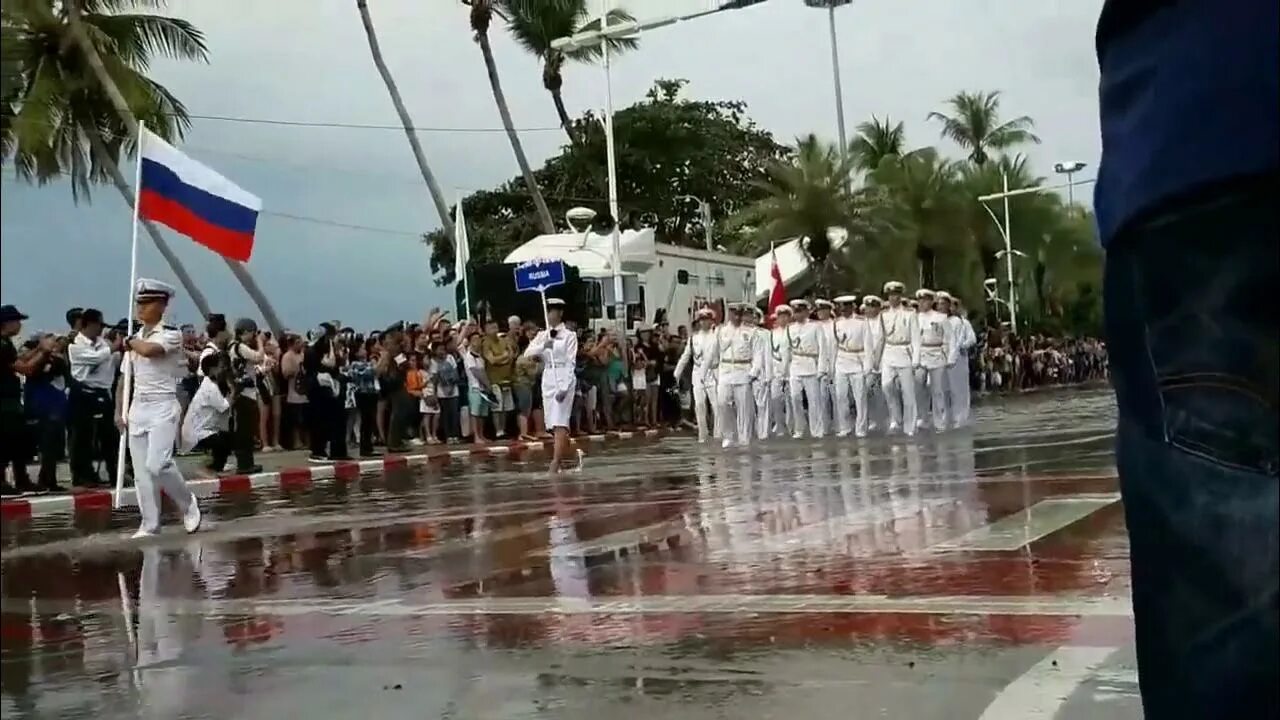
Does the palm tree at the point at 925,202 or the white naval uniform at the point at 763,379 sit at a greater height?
the palm tree at the point at 925,202

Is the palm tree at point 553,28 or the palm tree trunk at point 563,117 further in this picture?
the palm tree trunk at point 563,117

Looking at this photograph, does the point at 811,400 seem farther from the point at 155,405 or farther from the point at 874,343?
the point at 155,405

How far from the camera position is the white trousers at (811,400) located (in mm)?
21297

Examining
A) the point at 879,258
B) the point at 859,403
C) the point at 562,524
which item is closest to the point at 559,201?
the point at 879,258

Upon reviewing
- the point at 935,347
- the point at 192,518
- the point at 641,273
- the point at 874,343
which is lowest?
the point at 192,518

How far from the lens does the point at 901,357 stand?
66.6 ft

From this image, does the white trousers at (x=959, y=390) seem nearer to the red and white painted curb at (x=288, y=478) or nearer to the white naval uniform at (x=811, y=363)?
the white naval uniform at (x=811, y=363)

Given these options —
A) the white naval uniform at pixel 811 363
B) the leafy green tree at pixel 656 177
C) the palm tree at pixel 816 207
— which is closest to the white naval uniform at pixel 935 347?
the white naval uniform at pixel 811 363

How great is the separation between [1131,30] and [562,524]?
877cm

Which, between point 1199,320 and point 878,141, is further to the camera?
point 878,141

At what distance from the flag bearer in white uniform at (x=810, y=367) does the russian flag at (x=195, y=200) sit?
9.91 meters

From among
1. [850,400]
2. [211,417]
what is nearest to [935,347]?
[850,400]

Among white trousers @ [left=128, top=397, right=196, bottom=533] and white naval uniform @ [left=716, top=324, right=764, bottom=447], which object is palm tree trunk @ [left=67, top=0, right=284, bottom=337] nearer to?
white naval uniform @ [left=716, top=324, right=764, bottom=447]

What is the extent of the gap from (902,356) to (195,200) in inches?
415
